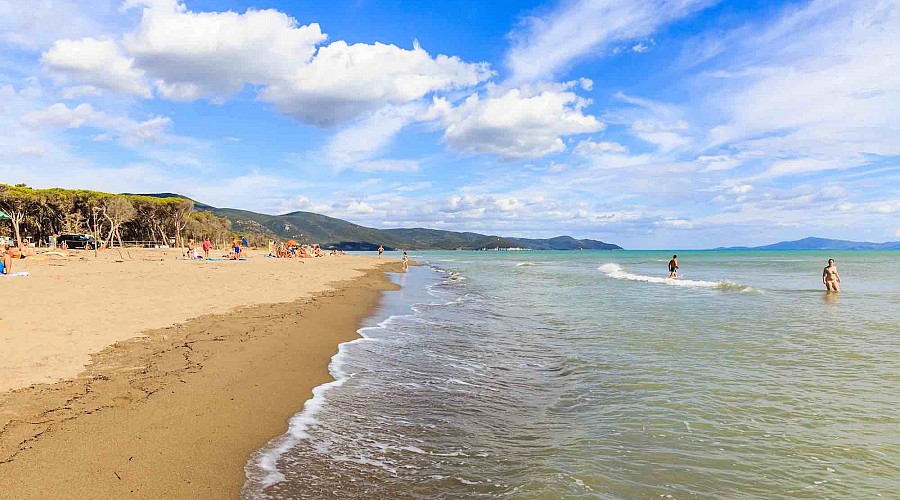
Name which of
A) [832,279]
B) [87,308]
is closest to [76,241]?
[87,308]

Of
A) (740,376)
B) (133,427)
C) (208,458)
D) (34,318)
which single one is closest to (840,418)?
(740,376)

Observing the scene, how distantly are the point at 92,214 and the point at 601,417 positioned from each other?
73.5 m

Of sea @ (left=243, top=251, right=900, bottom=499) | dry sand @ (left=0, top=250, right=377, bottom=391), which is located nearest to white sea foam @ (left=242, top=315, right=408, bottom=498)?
sea @ (left=243, top=251, right=900, bottom=499)

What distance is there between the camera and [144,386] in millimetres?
6477

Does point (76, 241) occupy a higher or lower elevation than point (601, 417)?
higher

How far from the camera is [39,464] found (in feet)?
13.8

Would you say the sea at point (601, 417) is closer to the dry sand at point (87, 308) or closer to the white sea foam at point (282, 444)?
the white sea foam at point (282, 444)

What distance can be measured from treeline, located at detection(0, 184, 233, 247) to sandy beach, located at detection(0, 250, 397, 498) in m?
45.8

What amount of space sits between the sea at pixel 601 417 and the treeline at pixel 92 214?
52.4m

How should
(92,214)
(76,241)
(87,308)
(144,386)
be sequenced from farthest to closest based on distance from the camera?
(92,214) → (76,241) → (87,308) → (144,386)

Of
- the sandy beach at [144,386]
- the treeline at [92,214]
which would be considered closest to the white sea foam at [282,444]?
the sandy beach at [144,386]

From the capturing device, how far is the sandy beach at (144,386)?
13.9 ft

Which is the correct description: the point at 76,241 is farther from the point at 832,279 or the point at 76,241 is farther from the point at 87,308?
the point at 832,279

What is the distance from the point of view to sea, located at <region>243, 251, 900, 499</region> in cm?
459
